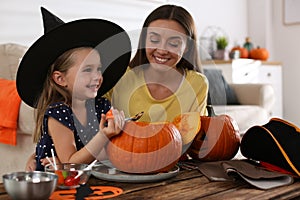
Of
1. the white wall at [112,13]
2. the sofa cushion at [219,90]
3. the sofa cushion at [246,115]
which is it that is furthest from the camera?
the sofa cushion at [219,90]

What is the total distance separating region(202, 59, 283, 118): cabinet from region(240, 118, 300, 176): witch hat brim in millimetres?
3108

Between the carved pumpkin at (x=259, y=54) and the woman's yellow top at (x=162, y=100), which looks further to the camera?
the carved pumpkin at (x=259, y=54)

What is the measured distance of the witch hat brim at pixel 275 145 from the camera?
4.18ft

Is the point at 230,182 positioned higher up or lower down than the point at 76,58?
lower down

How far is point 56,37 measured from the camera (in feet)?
4.71

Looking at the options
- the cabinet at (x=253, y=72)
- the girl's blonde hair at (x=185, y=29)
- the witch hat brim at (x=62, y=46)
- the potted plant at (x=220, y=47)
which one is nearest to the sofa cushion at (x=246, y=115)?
the cabinet at (x=253, y=72)

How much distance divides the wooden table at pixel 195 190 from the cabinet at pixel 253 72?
3.37 m

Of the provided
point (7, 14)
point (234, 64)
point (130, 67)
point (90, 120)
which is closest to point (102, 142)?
point (90, 120)

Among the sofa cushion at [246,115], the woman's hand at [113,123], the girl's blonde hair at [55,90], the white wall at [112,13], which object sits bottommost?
the sofa cushion at [246,115]

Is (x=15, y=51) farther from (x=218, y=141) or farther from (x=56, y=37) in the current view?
(x=218, y=141)

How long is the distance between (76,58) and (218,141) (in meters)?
0.54

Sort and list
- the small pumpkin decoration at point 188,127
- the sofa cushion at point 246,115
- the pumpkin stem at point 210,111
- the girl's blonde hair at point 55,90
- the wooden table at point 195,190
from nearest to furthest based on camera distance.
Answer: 1. the wooden table at point 195,190
2. the small pumpkin decoration at point 188,127
3. the girl's blonde hair at point 55,90
4. the pumpkin stem at point 210,111
5. the sofa cushion at point 246,115

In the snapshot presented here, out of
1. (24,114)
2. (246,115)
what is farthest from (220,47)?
(24,114)

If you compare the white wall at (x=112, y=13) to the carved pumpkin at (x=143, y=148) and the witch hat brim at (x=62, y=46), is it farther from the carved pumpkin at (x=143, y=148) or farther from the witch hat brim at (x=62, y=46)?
the carved pumpkin at (x=143, y=148)
